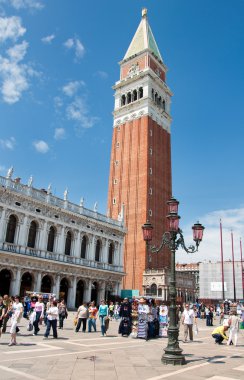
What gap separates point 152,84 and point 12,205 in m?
40.4

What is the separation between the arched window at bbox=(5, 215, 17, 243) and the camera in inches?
1237

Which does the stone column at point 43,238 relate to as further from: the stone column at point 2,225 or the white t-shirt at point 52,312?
the white t-shirt at point 52,312

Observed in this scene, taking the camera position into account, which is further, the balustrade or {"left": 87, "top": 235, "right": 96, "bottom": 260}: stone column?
{"left": 87, "top": 235, "right": 96, "bottom": 260}: stone column

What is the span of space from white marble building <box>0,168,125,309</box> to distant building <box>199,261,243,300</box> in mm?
43236

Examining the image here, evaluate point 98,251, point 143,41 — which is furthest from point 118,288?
point 143,41

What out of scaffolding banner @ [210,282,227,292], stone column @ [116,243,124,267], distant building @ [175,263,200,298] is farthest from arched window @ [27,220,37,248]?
distant building @ [175,263,200,298]

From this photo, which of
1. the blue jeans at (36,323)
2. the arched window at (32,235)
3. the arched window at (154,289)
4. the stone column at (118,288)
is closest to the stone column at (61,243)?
the arched window at (32,235)

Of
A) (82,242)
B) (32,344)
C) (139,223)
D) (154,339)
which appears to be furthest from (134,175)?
(32,344)

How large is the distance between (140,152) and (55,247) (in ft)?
88.2

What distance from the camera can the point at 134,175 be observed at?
187 feet

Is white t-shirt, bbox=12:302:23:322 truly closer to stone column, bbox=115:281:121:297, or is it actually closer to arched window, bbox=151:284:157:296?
stone column, bbox=115:281:121:297

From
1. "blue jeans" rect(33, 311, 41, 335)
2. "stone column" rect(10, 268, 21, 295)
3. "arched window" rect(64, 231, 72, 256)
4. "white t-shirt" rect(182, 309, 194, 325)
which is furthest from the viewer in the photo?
"arched window" rect(64, 231, 72, 256)

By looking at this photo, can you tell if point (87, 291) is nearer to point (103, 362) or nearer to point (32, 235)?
point (32, 235)

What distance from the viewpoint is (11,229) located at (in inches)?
1249
